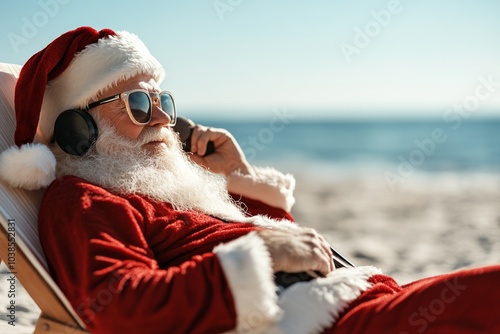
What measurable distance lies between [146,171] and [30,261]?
2.21 feet

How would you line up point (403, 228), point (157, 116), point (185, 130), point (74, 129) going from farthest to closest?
point (403, 228), point (185, 130), point (157, 116), point (74, 129)

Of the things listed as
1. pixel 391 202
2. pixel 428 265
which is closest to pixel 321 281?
pixel 428 265

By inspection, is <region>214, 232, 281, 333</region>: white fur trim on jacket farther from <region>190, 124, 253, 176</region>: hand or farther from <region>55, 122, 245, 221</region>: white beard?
<region>190, 124, 253, 176</region>: hand

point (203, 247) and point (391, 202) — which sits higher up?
point (203, 247)

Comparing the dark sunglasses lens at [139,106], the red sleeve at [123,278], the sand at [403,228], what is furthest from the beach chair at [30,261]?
the sand at [403,228]

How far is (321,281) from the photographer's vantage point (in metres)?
2.19

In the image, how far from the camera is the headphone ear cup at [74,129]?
2.65 metres

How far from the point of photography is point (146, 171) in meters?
2.66

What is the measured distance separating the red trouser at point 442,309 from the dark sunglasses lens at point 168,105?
1.39 metres

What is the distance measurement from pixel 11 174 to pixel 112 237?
67 centimetres

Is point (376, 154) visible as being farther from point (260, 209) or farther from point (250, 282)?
point (250, 282)

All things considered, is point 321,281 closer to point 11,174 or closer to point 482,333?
point 482,333

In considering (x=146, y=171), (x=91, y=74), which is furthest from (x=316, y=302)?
(x=91, y=74)

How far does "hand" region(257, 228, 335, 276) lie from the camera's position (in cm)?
212
